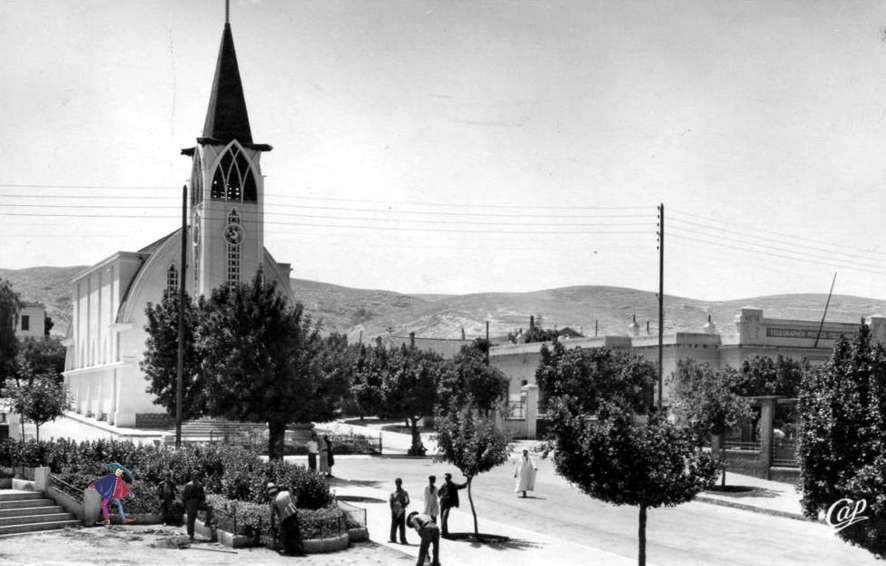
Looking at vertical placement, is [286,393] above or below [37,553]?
above

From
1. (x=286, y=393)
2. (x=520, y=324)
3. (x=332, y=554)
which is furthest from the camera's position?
(x=520, y=324)

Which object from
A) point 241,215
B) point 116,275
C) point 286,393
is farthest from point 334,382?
point 116,275

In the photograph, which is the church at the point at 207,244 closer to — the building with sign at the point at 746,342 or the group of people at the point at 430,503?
the building with sign at the point at 746,342

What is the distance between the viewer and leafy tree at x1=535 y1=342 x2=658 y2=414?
51250mm

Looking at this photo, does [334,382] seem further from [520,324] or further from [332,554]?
[520,324]

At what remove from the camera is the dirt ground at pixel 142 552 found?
15.9 metres

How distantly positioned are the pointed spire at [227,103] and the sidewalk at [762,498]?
112ft

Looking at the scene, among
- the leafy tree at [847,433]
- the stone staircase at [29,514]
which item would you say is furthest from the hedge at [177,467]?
the leafy tree at [847,433]

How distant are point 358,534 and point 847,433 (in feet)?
30.2

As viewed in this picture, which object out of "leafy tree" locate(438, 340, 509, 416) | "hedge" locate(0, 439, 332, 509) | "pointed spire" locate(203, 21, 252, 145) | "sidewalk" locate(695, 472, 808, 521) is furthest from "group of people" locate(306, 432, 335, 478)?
"pointed spire" locate(203, 21, 252, 145)

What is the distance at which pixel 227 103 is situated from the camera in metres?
54.9

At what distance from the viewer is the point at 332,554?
16984mm

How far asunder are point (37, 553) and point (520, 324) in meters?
154

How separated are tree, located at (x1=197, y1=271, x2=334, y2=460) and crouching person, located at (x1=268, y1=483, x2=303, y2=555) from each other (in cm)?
1253
